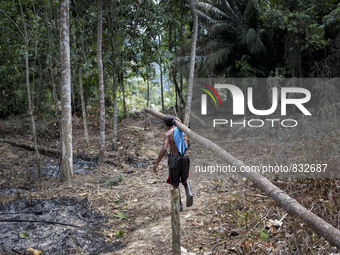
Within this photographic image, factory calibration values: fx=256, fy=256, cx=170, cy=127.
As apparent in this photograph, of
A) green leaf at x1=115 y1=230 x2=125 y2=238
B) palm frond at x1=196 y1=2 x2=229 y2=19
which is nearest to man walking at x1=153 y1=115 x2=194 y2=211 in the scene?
green leaf at x1=115 y1=230 x2=125 y2=238

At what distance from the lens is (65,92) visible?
6.87m

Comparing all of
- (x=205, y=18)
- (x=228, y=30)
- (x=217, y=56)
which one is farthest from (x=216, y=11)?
(x=217, y=56)

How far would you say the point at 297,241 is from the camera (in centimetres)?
324

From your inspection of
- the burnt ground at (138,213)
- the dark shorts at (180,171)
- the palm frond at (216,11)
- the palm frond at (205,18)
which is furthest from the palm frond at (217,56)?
the dark shorts at (180,171)

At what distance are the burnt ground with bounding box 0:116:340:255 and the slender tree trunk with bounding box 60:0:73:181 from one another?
0.50 metres

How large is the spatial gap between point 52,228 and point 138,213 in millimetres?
1749

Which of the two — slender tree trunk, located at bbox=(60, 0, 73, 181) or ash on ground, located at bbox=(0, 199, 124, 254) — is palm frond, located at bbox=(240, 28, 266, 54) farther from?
ash on ground, located at bbox=(0, 199, 124, 254)

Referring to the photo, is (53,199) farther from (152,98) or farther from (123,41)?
(152,98)

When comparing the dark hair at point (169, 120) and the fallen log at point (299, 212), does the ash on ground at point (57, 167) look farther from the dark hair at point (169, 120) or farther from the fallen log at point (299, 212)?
the fallen log at point (299, 212)

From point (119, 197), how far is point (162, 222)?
1984 millimetres

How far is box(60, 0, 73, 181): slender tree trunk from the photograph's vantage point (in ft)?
22.1

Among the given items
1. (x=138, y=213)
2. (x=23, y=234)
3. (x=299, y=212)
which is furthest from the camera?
(x=138, y=213)

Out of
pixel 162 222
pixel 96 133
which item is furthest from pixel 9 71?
pixel 162 222

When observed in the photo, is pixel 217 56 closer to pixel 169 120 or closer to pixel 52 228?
pixel 169 120
